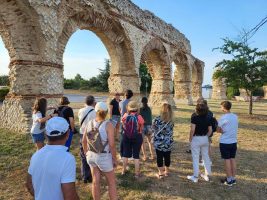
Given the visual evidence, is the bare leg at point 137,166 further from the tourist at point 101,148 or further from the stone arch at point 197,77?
the stone arch at point 197,77

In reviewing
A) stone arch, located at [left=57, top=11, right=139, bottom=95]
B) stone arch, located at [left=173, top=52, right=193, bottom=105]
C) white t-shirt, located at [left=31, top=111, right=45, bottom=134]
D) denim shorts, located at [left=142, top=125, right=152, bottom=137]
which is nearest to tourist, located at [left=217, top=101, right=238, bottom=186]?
denim shorts, located at [left=142, top=125, right=152, bottom=137]

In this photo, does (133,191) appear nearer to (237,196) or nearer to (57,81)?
(237,196)

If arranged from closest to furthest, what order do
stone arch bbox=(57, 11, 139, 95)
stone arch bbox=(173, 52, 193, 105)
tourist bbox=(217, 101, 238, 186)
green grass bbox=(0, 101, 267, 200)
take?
green grass bbox=(0, 101, 267, 200), tourist bbox=(217, 101, 238, 186), stone arch bbox=(57, 11, 139, 95), stone arch bbox=(173, 52, 193, 105)

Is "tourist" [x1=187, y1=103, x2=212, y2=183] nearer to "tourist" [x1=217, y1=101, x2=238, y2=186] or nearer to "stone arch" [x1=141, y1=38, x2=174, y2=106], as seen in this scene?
"tourist" [x1=217, y1=101, x2=238, y2=186]

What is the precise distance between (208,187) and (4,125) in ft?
22.3

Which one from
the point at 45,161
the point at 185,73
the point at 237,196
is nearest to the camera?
the point at 45,161

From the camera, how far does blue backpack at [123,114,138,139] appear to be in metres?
4.98

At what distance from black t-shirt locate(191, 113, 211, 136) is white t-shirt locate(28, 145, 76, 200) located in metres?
3.18

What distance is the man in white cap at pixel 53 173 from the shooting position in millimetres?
2219

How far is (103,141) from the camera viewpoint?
377cm

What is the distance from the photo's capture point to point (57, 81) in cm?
897

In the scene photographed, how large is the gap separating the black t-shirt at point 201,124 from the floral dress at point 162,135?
17.5 inches

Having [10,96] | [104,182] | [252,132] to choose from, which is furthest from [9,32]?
[252,132]

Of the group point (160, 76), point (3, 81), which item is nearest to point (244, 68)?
point (160, 76)
